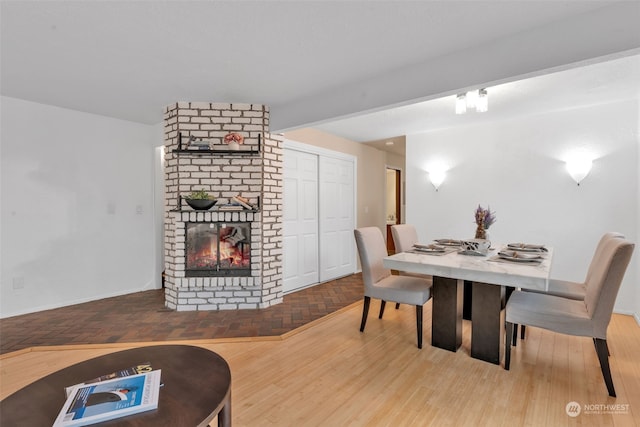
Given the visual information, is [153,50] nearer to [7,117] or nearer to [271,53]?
[271,53]

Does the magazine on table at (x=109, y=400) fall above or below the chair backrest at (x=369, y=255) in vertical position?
below

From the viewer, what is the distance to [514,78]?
6.73 ft

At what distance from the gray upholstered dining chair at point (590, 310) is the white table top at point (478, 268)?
0.29 metres

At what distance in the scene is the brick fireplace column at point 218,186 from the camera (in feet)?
11.3

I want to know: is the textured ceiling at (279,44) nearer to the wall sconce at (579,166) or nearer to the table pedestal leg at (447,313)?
the table pedestal leg at (447,313)

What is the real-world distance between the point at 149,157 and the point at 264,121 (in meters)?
1.93

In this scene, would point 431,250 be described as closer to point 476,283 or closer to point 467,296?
point 476,283

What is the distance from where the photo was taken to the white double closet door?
418 cm

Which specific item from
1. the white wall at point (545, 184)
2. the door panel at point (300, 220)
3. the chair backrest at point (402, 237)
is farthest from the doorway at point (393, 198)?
the chair backrest at point (402, 237)

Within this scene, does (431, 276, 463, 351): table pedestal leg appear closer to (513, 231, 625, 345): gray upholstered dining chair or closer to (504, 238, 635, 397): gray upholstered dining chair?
(504, 238, 635, 397): gray upholstered dining chair

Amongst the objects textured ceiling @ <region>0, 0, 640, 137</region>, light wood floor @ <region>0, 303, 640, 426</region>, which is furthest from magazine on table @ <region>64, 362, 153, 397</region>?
textured ceiling @ <region>0, 0, 640, 137</region>

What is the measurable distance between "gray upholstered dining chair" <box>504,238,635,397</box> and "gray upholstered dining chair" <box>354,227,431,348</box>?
2.12 feet

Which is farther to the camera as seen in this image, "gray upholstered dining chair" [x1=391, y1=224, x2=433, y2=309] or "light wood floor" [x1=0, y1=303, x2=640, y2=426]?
"gray upholstered dining chair" [x1=391, y1=224, x2=433, y2=309]

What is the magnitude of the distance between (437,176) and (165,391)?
428 cm
